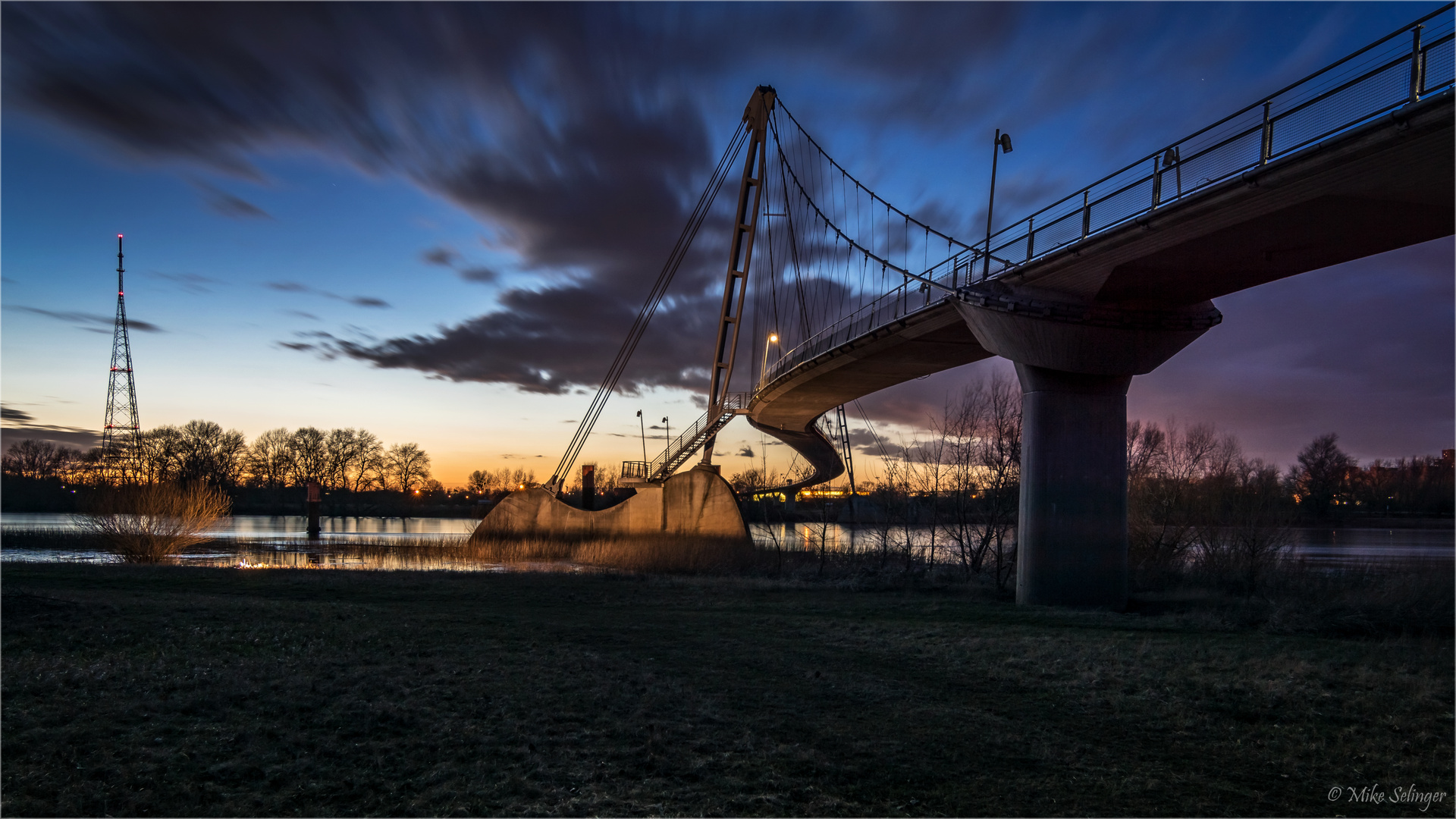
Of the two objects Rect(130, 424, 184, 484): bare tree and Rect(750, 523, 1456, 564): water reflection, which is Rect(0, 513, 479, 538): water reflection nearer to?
Rect(130, 424, 184, 484): bare tree

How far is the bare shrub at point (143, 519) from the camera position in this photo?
→ 29922 mm

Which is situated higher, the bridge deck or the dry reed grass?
the bridge deck

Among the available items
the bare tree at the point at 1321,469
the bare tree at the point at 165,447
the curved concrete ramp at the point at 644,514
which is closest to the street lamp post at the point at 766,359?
the curved concrete ramp at the point at 644,514

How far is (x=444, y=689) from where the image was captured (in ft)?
27.3

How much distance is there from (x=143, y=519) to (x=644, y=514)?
67.2 ft

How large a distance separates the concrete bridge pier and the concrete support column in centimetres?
2

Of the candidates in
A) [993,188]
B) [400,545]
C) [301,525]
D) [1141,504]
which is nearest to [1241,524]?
[1141,504]

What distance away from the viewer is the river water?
110 feet

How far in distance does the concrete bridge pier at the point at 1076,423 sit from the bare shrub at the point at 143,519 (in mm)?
30255

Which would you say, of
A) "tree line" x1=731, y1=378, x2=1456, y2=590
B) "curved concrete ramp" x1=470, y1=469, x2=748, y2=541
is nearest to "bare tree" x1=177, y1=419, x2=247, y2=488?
"curved concrete ramp" x1=470, y1=469, x2=748, y2=541

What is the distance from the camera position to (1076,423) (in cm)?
1972

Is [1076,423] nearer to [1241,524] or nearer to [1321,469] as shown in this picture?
[1241,524]

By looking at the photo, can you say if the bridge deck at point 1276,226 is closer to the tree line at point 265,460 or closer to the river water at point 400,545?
the river water at point 400,545

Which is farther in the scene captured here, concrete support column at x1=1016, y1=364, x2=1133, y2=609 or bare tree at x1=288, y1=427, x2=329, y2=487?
bare tree at x1=288, y1=427, x2=329, y2=487
